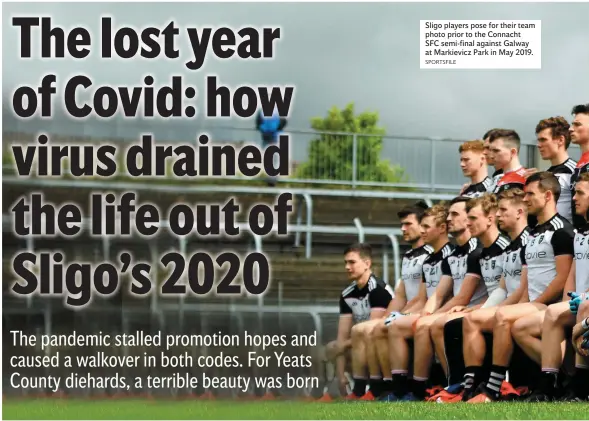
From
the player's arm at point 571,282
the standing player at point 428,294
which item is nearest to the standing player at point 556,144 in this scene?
the player's arm at point 571,282

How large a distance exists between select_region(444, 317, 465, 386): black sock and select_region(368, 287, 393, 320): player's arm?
96 centimetres

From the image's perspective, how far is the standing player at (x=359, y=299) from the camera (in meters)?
9.64

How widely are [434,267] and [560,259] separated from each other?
62.0 inches

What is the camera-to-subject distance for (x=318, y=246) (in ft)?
34.9

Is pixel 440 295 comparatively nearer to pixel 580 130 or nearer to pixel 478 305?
pixel 478 305

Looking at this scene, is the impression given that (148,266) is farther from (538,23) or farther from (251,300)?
(538,23)

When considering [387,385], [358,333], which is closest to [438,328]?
[387,385]

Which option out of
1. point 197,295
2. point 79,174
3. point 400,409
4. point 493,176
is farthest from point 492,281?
point 79,174

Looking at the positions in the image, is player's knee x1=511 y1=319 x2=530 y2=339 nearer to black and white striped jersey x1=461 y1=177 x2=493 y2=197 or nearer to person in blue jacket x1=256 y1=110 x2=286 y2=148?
black and white striped jersey x1=461 y1=177 x2=493 y2=197

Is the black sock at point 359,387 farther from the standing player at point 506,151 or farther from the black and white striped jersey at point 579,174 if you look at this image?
the black and white striped jersey at point 579,174

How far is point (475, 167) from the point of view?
9.80m

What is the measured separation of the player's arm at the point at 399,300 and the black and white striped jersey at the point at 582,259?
6.80 feet

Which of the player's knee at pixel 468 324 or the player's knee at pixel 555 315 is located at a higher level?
the player's knee at pixel 555 315

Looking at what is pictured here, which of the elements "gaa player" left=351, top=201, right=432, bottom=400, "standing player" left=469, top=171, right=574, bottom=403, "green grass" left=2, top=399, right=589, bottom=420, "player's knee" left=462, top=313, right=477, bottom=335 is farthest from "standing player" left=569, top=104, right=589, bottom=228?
"green grass" left=2, top=399, right=589, bottom=420
